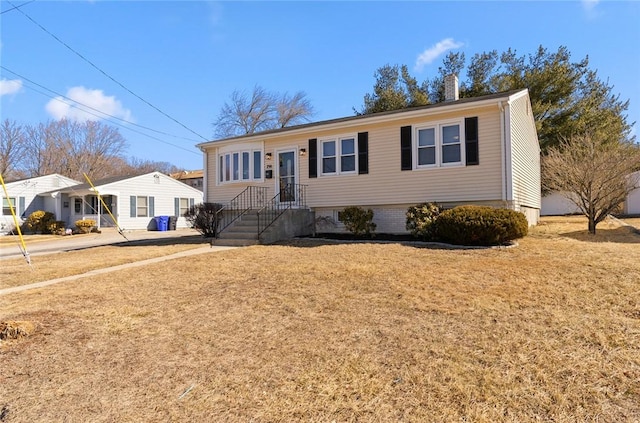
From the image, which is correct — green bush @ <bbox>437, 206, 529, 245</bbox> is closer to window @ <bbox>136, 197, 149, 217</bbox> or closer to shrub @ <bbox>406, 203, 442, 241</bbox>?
shrub @ <bbox>406, 203, 442, 241</bbox>

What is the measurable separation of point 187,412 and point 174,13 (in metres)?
13.4

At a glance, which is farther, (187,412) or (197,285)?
(197,285)

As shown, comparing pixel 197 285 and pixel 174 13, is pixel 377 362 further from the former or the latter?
pixel 174 13

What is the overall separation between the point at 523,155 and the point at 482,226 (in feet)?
20.0

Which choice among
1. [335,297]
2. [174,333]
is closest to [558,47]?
[335,297]

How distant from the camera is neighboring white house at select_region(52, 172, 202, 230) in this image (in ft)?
79.7

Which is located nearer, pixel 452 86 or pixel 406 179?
pixel 406 179

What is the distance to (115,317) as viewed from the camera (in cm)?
489

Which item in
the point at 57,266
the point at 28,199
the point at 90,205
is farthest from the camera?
the point at 28,199

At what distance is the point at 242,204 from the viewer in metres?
14.7

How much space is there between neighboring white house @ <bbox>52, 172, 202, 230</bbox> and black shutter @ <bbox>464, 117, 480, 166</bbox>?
2132cm

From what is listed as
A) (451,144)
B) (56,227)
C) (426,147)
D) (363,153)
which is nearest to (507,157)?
(451,144)

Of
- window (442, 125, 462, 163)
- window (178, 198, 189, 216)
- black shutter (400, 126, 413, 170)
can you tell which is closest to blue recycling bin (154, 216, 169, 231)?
window (178, 198, 189, 216)

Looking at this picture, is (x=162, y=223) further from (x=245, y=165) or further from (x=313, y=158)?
(x=313, y=158)
